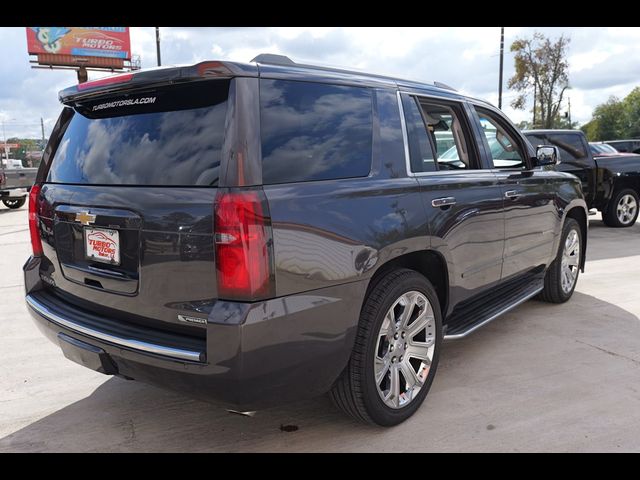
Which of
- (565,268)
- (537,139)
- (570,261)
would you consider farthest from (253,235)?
(537,139)

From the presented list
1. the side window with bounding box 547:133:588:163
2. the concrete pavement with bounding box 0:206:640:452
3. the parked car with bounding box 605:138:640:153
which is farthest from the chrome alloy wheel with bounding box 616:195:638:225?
the parked car with bounding box 605:138:640:153

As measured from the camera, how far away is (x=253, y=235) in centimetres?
230

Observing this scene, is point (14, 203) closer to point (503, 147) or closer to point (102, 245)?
point (503, 147)

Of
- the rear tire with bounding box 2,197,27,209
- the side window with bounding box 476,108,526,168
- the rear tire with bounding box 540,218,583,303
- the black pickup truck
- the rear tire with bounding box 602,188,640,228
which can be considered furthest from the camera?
the rear tire with bounding box 2,197,27,209

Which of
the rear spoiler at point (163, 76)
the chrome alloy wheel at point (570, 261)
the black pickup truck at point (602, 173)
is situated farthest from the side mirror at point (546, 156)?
the black pickup truck at point (602, 173)

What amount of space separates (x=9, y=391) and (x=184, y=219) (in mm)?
2140

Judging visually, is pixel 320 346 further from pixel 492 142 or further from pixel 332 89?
pixel 492 142

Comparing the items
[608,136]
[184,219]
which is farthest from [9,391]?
[608,136]

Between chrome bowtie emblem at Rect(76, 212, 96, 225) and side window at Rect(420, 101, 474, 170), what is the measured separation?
1996 mm

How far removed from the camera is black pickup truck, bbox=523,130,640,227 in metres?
9.72

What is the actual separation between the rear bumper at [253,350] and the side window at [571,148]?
830cm

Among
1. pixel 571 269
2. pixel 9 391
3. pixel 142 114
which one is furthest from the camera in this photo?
pixel 571 269

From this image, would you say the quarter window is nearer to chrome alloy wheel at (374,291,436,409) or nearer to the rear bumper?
chrome alloy wheel at (374,291,436,409)

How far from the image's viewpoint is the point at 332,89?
283 centimetres
